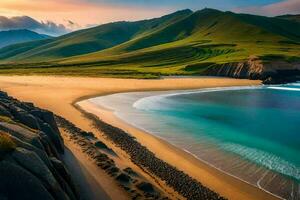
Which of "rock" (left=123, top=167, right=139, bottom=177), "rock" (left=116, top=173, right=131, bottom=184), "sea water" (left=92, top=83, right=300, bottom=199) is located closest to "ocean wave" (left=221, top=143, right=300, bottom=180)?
"sea water" (left=92, top=83, right=300, bottom=199)

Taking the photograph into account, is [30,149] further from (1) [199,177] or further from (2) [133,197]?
(1) [199,177]

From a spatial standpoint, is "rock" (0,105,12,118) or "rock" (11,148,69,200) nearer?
"rock" (11,148,69,200)

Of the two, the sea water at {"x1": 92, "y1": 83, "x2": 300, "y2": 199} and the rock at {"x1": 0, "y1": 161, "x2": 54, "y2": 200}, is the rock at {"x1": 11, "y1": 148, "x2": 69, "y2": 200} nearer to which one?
the rock at {"x1": 0, "y1": 161, "x2": 54, "y2": 200}

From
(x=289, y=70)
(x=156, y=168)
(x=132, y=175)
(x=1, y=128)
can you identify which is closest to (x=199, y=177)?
(x=156, y=168)

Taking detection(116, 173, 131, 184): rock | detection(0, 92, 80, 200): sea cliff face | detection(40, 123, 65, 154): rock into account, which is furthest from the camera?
detection(40, 123, 65, 154): rock

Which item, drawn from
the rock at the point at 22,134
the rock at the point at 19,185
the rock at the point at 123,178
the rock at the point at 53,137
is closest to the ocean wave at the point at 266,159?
the rock at the point at 123,178
